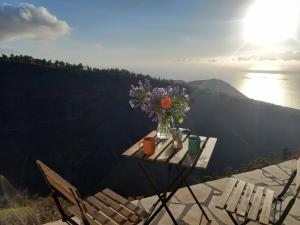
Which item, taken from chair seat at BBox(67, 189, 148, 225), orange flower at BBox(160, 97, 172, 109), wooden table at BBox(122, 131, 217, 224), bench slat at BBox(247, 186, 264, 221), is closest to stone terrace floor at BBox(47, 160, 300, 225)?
wooden table at BBox(122, 131, 217, 224)

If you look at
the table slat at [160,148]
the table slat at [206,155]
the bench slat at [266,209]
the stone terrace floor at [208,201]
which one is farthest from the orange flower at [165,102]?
the stone terrace floor at [208,201]

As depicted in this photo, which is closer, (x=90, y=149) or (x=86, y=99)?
(x=90, y=149)

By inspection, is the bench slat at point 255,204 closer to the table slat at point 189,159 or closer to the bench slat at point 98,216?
the table slat at point 189,159

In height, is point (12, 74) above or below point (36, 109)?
above

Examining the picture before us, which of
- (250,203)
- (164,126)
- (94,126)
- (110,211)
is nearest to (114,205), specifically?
(110,211)

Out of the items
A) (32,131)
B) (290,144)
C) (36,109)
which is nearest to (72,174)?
(32,131)

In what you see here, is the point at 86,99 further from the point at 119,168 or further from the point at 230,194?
the point at 230,194

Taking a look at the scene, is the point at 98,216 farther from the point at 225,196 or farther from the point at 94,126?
the point at 94,126
